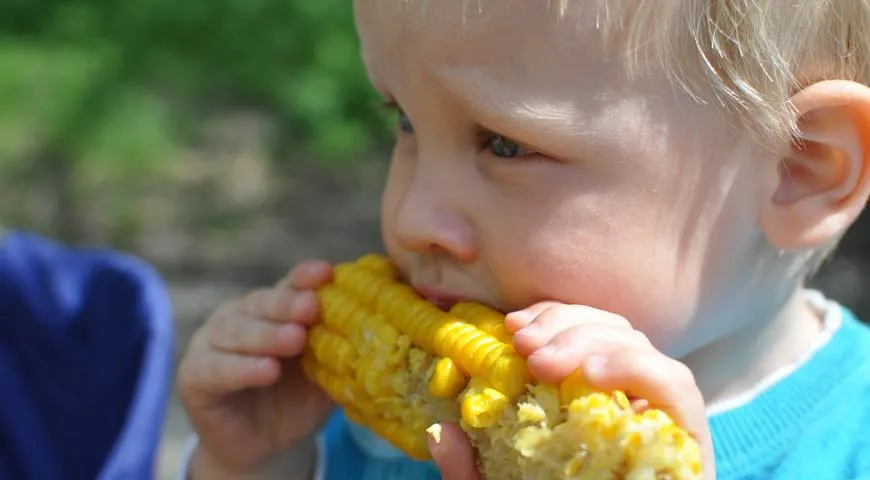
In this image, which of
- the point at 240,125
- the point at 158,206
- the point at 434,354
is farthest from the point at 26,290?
the point at 240,125

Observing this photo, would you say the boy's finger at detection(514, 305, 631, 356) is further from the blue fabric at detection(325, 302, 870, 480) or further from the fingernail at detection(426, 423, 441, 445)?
the blue fabric at detection(325, 302, 870, 480)

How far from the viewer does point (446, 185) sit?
4.36 ft

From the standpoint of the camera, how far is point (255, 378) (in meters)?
1.61

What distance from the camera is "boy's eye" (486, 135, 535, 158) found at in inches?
51.6

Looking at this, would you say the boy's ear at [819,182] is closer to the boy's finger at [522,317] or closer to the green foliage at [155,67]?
the boy's finger at [522,317]

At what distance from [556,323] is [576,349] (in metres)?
0.07

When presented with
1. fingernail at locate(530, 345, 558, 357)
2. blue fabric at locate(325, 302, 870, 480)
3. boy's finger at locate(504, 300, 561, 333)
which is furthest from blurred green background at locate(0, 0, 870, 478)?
fingernail at locate(530, 345, 558, 357)

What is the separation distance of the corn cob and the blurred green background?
2.14 meters

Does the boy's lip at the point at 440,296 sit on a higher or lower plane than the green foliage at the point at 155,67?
higher

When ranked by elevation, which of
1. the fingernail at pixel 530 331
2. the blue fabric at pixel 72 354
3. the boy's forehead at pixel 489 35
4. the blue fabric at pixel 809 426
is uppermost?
the boy's forehead at pixel 489 35

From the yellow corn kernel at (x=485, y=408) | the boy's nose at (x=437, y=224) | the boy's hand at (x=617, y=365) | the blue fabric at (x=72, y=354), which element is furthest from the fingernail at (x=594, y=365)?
the blue fabric at (x=72, y=354)

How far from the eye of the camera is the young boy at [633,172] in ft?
4.06

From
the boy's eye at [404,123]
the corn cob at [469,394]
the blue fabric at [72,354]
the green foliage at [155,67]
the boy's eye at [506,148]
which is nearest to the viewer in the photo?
the corn cob at [469,394]

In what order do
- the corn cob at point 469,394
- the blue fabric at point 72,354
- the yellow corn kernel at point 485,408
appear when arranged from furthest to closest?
the blue fabric at point 72,354
the yellow corn kernel at point 485,408
the corn cob at point 469,394
